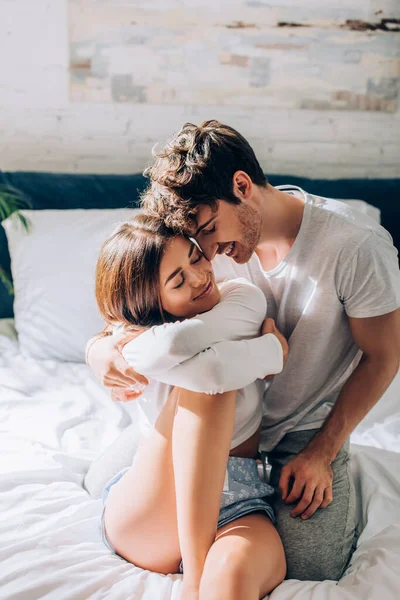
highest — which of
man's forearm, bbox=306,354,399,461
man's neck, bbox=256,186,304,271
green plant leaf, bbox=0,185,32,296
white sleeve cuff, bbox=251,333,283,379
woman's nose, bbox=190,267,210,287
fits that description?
man's neck, bbox=256,186,304,271

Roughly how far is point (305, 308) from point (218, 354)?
0.31 m

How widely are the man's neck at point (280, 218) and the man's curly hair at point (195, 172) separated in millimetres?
87

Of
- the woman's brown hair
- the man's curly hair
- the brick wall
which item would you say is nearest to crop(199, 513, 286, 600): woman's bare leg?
the woman's brown hair

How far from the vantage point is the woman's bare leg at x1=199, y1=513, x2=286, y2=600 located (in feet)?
2.97

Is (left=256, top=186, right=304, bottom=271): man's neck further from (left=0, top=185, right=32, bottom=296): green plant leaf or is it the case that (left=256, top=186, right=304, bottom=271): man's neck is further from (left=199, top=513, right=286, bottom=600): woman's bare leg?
(left=0, top=185, right=32, bottom=296): green plant leaf

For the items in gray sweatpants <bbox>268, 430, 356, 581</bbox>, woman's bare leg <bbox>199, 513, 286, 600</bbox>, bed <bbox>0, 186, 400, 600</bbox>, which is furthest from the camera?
gray sweatpants <bbox>268, 430, 356, 581</bbox>

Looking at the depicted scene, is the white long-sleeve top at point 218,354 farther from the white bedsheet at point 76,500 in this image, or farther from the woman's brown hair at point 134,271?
the white bedsheet at point 76,500

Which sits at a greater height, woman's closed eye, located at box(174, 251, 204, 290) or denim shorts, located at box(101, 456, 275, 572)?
woman's closed eye, located at box(174, 251, 204, 290)

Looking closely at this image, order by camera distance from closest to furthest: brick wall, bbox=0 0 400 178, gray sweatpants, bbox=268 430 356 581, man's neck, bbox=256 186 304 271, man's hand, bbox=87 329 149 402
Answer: gray sweatpants, bbox=268 430 356 581 → man's hand, bbox=87 329 149 402 → man's neck, bbox=256 186 304 271 → brick wall, bbox=0 0 400 178

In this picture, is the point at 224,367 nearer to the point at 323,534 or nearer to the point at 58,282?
the point at 323,534

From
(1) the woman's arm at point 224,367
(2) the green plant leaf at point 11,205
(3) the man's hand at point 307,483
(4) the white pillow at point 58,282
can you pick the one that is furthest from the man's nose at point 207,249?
(2) the green plant leaf at point 11,205

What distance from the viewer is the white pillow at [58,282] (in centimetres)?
194

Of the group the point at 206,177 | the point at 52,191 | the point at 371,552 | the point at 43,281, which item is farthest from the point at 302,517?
the point at 52,191

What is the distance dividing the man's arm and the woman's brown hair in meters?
0.40
